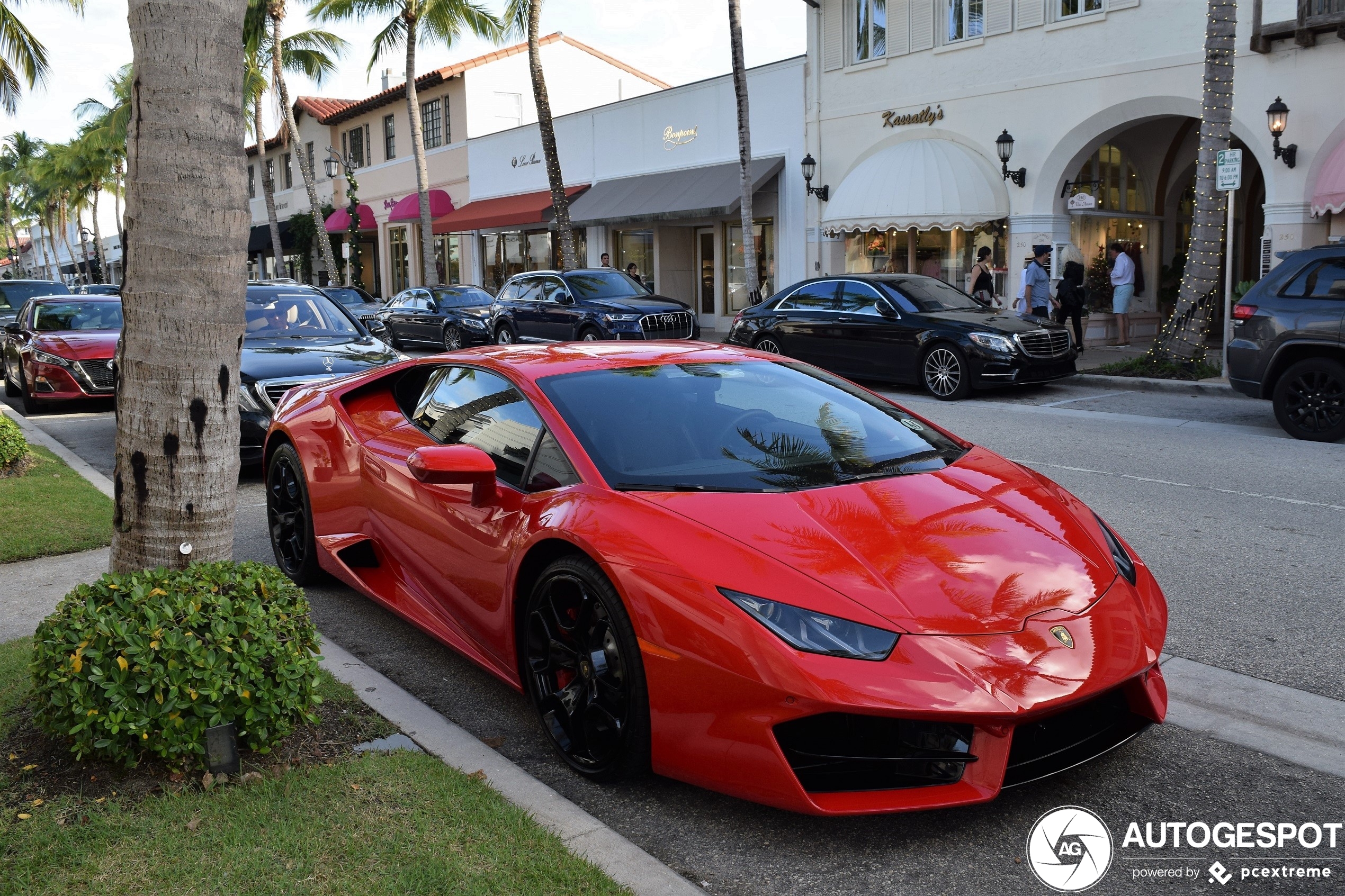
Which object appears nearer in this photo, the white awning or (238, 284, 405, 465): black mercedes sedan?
(238, 284, 405, 465): black mercedes sedan

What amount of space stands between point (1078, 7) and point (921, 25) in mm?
3269

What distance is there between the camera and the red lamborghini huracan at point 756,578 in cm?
291

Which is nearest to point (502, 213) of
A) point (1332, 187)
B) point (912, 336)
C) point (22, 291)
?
point (22, 291)

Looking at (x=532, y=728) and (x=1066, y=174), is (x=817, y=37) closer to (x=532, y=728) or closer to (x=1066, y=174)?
(x=1066, y=174)

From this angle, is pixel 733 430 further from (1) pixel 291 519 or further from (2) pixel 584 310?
(2) pixel 584 310

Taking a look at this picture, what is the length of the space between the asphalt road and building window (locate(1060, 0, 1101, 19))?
12.0m

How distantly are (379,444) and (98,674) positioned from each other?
1991mm

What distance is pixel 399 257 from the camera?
1751 inches

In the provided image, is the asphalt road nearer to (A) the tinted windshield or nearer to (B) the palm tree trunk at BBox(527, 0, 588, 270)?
(A) the tinted windshield

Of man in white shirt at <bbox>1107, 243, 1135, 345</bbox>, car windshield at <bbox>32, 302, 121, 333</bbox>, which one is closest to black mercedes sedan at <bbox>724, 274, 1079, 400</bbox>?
man in white shirt at <bbox>1107, 243, 1135, 345</bbox>

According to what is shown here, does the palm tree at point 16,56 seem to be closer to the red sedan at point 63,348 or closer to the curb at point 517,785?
the red sedan at point 63,348

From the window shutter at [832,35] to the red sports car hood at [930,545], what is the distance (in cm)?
2086

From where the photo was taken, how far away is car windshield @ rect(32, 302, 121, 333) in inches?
587

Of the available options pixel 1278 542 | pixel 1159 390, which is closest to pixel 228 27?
pixel 1278 542
